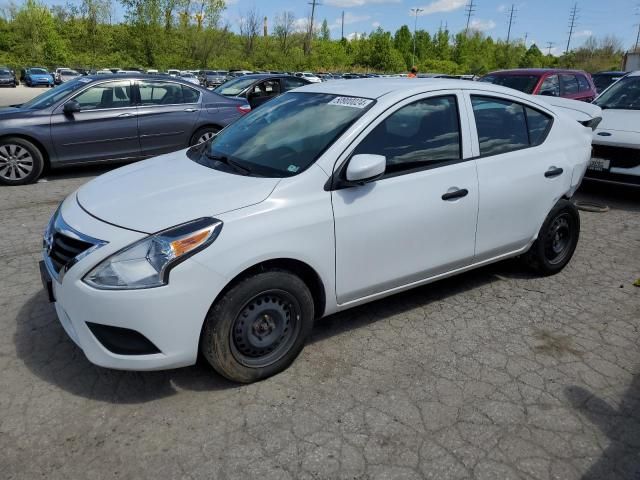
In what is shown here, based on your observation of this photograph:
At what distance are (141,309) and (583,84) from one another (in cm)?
1167

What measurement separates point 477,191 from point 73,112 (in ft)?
21.1

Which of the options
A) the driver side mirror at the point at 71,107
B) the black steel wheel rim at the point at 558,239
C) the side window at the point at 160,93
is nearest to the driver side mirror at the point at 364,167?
the black steel wheel rim at the point at 558,239

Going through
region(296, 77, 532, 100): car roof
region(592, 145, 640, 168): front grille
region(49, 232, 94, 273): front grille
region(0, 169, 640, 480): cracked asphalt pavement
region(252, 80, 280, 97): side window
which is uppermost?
region(296, 77, 532, 100): car roof

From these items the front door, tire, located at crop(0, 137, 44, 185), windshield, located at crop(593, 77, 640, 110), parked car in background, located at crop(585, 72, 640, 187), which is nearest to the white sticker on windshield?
the front door

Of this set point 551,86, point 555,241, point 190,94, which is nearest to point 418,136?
point 555,241

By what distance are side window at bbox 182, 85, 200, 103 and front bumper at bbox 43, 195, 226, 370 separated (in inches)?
260

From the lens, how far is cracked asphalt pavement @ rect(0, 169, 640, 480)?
2.46 m

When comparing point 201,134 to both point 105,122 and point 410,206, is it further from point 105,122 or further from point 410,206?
point 410,206

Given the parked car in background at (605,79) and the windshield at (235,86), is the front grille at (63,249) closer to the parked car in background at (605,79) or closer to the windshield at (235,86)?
the windshield at (235,86)

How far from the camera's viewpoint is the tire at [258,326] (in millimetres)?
2756

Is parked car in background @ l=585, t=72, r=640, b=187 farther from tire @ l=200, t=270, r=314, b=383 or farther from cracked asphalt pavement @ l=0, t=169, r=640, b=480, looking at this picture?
tire @ l=200, t=270, r=314, b=383

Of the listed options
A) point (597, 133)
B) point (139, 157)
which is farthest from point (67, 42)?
point (597, 133)

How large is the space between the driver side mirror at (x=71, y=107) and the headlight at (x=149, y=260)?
5.99 metres

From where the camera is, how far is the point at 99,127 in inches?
314
